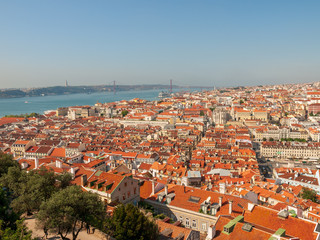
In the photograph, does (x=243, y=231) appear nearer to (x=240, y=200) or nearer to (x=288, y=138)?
(x=240, y=200)

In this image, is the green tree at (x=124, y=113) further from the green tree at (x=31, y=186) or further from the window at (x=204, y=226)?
the window at (x=204, y=226)

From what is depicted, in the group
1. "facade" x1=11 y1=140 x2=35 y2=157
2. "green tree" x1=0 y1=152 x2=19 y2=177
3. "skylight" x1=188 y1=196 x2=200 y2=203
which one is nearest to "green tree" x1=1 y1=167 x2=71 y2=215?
"green tree" x1=0 y1=152 x2=19 y2=177

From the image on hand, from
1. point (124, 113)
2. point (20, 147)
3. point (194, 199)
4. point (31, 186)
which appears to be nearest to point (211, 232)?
point (194, 199)

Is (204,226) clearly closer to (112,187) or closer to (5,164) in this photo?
(112,187)

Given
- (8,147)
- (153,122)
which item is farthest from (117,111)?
(8,147)

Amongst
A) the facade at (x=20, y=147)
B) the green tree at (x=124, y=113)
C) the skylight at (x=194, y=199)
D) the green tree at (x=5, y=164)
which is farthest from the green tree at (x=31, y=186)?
the green tree at (x=124, y=113)
